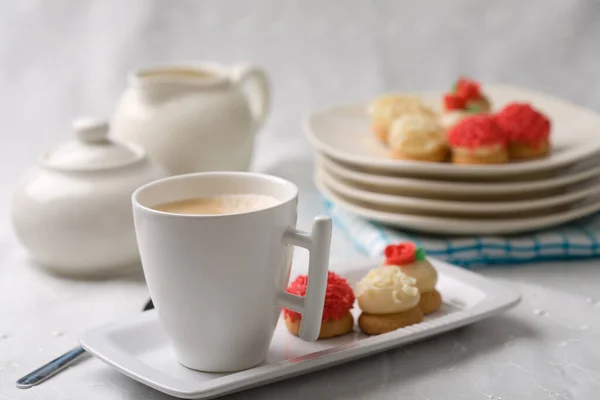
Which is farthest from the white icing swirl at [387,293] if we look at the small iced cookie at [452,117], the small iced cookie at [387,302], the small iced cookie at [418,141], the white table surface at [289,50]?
the white table surface at [289,50]

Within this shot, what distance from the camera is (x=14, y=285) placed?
1373 millimetres

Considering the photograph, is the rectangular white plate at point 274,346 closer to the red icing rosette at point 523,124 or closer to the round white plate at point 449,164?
the round white plate at point 449,164

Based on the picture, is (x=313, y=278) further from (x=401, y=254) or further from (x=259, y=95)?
(x=259, y=95)

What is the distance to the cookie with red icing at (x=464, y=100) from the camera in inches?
67.6

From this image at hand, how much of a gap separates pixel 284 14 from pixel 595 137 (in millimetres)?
1003

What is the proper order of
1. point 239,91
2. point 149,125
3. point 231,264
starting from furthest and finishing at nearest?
point 239,91, point 149,125, point 231,264

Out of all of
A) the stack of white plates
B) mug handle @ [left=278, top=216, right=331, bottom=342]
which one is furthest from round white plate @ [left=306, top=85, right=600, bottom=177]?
mug handle @ [left=278, top=216, right=331, bottom=342]

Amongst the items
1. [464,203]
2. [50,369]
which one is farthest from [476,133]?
[50,369]

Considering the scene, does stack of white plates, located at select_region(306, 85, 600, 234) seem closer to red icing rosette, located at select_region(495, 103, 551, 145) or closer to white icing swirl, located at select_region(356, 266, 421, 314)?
red icing rosette, located at select_region(495, 103, 551, 145)

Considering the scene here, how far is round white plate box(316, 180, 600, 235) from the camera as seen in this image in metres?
1.41

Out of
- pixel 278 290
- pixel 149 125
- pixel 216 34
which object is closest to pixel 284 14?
pixel 216 34

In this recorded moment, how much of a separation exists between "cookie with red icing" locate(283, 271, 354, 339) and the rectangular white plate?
12 millimetres

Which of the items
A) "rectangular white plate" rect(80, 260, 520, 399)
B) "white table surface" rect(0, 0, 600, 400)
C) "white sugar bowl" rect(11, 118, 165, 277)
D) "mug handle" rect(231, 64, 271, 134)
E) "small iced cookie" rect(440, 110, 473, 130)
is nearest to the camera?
"rectangular white plate" rect(80, 260, 520, 399)

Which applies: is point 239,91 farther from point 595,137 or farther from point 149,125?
point 595,137
